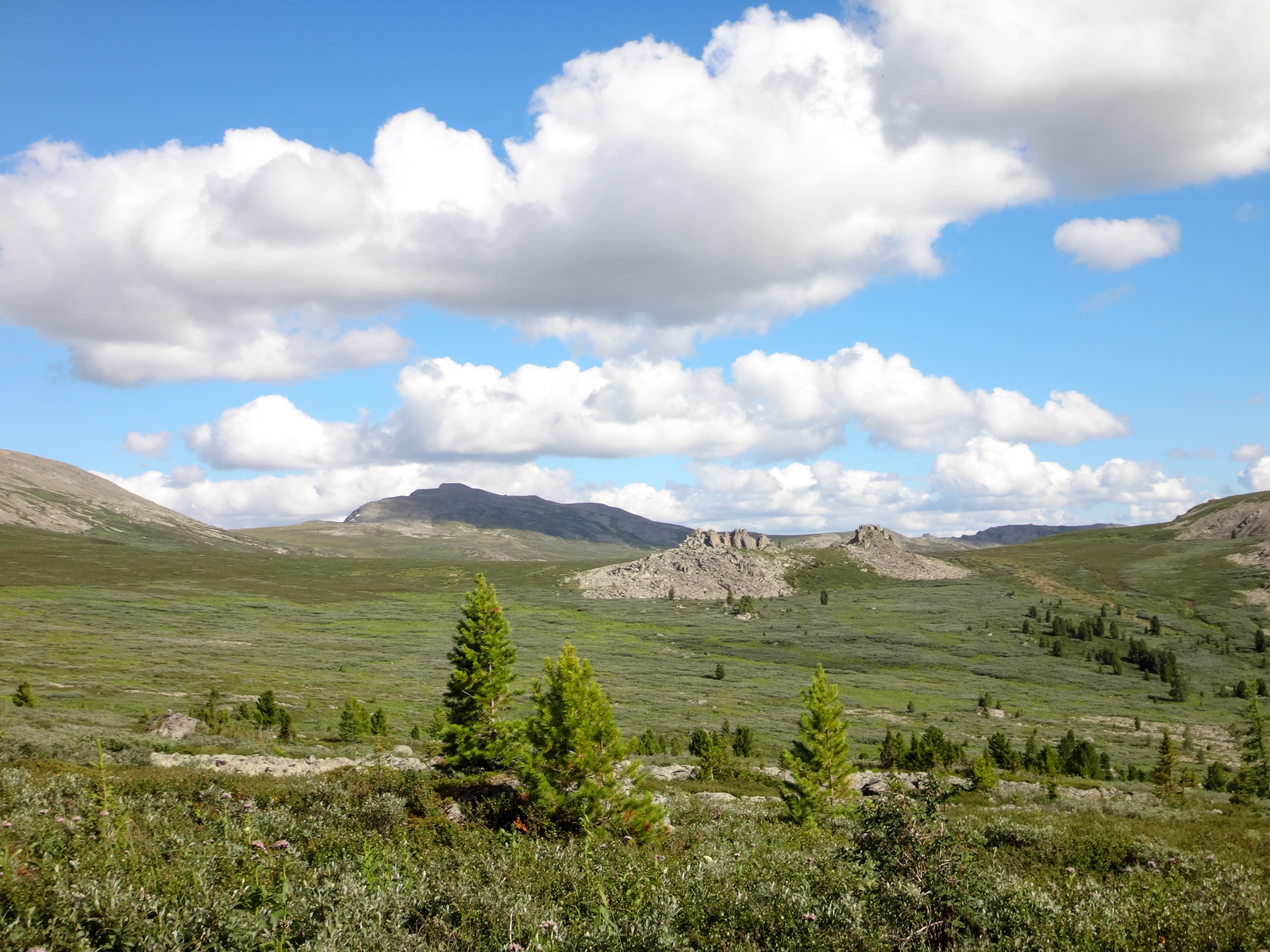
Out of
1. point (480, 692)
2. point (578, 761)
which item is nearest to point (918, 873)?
point (578, 761)

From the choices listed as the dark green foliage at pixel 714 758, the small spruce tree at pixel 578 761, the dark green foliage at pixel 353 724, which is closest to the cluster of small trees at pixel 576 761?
the small spruce tree at pixel 578 761

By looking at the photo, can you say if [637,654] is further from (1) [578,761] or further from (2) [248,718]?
(1) [578,761]

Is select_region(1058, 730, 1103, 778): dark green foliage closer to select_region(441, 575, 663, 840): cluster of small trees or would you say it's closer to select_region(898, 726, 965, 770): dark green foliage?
select_region(898, 726, 965, 770): dark green foliage

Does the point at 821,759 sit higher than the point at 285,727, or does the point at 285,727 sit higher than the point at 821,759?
the point at 821,759

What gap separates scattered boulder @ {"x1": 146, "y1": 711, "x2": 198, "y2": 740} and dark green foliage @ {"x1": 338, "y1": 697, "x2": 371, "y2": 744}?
9.01 m

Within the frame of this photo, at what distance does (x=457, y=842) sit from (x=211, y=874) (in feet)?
18.2

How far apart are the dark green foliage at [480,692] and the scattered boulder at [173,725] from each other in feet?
70.6

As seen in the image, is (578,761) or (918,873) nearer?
(918,873)

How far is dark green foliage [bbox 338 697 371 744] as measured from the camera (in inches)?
1870

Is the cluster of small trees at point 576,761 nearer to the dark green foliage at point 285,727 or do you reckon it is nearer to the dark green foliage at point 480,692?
the dark green foliage at point 480,692

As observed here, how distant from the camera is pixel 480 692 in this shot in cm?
2775

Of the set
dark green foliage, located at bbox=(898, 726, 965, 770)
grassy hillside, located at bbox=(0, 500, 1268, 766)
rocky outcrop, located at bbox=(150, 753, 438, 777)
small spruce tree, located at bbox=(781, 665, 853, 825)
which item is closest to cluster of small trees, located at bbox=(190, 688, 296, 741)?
grassy hillside, located at bbox=(0, 500, 1268, 766)

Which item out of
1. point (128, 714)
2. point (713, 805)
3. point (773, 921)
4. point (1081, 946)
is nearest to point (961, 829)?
point (1081, 946)

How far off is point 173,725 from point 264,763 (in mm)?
14538
